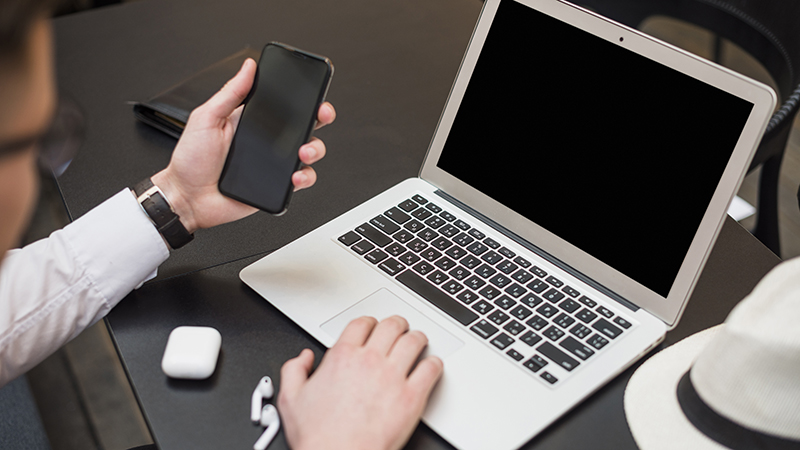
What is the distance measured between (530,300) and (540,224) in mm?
117

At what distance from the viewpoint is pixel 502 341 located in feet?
2.36

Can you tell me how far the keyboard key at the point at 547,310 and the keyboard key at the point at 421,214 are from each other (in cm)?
21

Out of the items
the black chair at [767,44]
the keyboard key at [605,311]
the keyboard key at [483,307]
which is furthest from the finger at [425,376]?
the black chair at [767,44]

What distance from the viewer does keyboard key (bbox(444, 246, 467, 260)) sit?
830 millimetres

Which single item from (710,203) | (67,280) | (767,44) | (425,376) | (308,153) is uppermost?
(767,44)

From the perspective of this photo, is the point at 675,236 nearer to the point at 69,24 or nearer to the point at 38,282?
the point at 38,282

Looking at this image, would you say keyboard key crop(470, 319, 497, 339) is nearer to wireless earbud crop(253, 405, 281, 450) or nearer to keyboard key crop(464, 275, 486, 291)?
keyboard key crop(464, 275, 486, 291)

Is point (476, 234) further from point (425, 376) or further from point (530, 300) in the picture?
point (425, 376)

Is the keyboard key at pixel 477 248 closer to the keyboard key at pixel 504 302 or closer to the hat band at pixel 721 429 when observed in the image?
the keyboard key at pixel 504 302

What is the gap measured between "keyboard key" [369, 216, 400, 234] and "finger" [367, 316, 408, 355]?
17 centimetres

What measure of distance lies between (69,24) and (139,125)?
1.33ft

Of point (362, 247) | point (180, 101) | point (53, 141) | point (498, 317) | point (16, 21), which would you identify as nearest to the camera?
point (16, 21)

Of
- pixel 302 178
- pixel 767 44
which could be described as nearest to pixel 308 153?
pixel 302 178

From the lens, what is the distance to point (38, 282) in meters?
0.77
